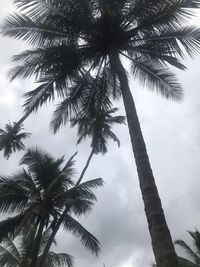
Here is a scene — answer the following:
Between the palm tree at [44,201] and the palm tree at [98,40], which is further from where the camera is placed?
the palm tree at [44,201]

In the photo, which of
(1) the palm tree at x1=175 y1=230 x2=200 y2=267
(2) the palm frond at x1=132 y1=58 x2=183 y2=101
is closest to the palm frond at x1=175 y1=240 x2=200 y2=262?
(1) the palm tree at x1=175 y1=230 x2=200 y2=267

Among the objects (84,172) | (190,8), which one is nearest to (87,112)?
(190,8)

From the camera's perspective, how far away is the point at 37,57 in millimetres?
14953

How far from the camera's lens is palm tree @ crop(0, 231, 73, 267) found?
18391 millimetres

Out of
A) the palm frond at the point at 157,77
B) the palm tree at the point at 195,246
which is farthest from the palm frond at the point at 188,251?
the palm frond at the point at 157,77

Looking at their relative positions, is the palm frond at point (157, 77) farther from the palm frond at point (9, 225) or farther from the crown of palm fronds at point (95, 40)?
the palm frond at point (9, 225)

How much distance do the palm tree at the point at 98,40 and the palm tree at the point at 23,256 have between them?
23.0 ft

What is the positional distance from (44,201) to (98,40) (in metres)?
9.31

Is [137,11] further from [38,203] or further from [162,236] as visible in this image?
[38,203]

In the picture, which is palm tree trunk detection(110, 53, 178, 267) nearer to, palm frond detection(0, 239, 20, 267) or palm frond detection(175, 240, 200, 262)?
palm frond detection(0, 239, 20, 267)

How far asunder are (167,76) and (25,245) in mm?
9868

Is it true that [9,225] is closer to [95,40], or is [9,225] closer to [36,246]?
[36,246]

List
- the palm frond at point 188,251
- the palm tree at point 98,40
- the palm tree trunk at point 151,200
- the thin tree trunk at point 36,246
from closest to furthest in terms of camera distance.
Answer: the palm tree trunk at point 151,200 → the palm tree at point 98,40 → the thin tree trunk at point 36,246 → the palm frond at point 188,251

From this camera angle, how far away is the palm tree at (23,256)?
18.4 metres
